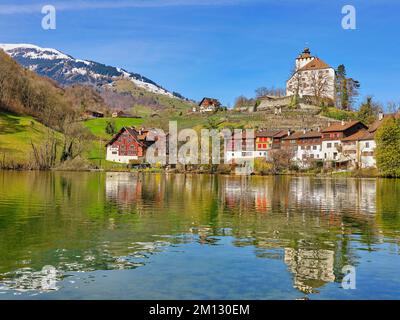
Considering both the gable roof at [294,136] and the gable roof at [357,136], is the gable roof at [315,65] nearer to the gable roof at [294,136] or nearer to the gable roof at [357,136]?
the gable roof at [294,136]

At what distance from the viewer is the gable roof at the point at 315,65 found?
19188 centimetres

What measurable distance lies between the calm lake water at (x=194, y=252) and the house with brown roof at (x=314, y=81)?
15538 cm

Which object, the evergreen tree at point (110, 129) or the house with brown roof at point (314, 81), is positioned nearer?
the house with brown roof at point (314, 81)

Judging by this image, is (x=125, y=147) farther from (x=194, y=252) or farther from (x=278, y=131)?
(x=194, y=252)

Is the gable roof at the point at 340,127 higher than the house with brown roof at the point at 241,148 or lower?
higher

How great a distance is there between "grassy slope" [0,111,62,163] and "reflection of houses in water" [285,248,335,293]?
114m

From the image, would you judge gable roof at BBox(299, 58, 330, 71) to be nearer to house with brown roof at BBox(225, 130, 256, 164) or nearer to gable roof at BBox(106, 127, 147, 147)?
house with brown roof at BBox(225, 130, 256, 164)

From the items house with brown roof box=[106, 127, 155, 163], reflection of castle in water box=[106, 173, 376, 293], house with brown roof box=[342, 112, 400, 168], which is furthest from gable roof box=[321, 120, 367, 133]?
reflection of castle in water box=[106, 173, 376, 293]

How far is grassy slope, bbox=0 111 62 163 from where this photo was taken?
128750mm

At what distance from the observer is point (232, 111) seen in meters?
193

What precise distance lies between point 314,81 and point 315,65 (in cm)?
908

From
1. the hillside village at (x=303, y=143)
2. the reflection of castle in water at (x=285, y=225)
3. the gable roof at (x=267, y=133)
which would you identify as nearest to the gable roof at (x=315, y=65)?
the hillside village at (x=303, y=143)

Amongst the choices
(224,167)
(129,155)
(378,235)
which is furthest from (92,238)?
(129,155)
